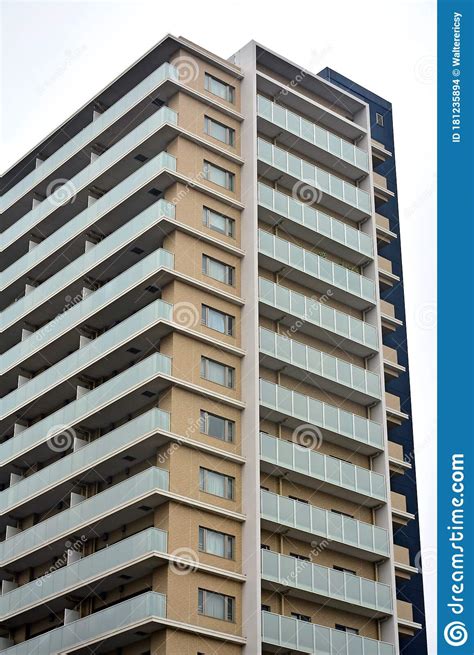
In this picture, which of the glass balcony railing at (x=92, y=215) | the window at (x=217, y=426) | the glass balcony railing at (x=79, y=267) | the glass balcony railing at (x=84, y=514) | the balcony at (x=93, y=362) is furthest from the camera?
the glass balcony railing at (x=92, y=215)

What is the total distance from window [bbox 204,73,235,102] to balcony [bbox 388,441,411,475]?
21989 millimetres

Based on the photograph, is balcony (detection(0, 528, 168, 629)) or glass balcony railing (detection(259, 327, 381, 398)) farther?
glass balcony railing (detection(259, 327, 381, 398))

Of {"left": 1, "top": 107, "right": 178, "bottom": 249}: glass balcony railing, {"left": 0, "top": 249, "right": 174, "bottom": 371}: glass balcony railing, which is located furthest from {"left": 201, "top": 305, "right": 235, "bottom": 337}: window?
{"left": 1, "top": 107, "right": 178, "bottom": 249}: glass balcony railing

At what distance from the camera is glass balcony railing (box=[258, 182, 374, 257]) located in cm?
6850

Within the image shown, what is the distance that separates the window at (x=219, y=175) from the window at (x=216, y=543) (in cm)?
1981

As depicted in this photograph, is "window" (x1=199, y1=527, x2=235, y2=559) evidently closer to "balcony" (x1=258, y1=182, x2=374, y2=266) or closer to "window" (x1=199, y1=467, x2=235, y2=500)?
"window" (x1=199, y1=467, x2=235, y2=500)

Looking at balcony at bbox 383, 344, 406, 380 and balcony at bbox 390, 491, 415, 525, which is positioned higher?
balcony at bbox 383, 344, 406, 380

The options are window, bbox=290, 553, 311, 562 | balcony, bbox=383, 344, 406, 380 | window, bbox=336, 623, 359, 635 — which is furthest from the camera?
balcony, bbox=383, 344, 406, 380

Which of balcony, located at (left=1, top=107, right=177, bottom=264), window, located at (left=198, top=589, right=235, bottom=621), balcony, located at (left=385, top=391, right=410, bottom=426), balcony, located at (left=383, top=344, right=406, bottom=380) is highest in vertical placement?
balcony, located at (left=1, top=107, right=177, bottom=264)

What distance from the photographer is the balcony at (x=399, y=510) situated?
6850 centimetres

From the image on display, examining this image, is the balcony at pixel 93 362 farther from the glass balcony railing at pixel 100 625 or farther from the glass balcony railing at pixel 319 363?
the glass balcony railing at pixel 100 625

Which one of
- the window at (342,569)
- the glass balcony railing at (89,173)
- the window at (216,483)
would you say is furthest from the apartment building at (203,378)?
the window at (342,569)

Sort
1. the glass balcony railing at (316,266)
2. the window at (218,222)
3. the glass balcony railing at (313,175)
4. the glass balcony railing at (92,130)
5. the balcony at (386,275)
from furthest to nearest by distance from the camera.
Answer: the balcony at (386,275) → the glass balcony railing at (313,175) → the glass balcony railing at (316,266) → the glass balcony railing at (92,130) → the window at (218,222)

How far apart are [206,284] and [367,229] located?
15450 millimetres
